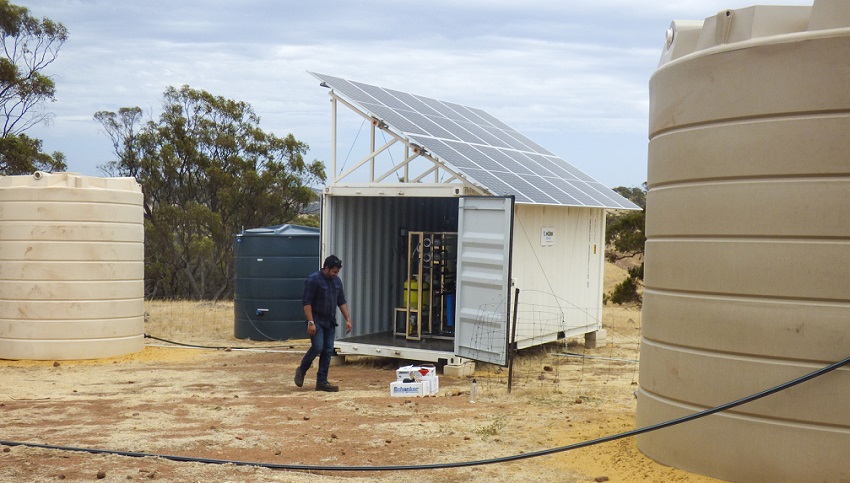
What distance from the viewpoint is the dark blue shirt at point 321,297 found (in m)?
11.1

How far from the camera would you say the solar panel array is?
12.7 meters

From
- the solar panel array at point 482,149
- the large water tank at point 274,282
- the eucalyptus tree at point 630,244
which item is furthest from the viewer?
the eucalyptus tree at point 630,244

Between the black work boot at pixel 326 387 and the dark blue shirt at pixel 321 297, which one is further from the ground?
the dark blue shirt at pixel 321 297

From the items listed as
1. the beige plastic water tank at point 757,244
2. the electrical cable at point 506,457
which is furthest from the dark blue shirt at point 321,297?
the beige plastic water tank at point 757,244

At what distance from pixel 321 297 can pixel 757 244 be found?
611 cm

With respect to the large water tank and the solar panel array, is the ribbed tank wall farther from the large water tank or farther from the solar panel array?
the large water tank

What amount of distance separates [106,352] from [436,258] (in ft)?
18.0

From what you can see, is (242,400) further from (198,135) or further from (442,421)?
(198,135)

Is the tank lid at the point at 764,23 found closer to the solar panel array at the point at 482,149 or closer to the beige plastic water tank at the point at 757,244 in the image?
the beige plastic water tank at the point at 757,244

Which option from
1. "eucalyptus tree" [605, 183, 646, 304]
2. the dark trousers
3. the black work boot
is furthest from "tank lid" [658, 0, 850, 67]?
"eucalyptus tree" [605, 183, 646, 304]

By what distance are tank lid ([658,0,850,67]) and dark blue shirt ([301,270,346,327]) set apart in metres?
Answer: 5.61

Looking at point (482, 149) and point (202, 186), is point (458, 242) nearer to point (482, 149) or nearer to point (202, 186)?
point (482, 149)

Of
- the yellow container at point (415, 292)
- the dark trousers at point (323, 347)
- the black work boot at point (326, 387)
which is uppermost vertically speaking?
the yellow container at point (415, 292)

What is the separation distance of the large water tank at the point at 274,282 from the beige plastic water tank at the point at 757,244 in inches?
432
